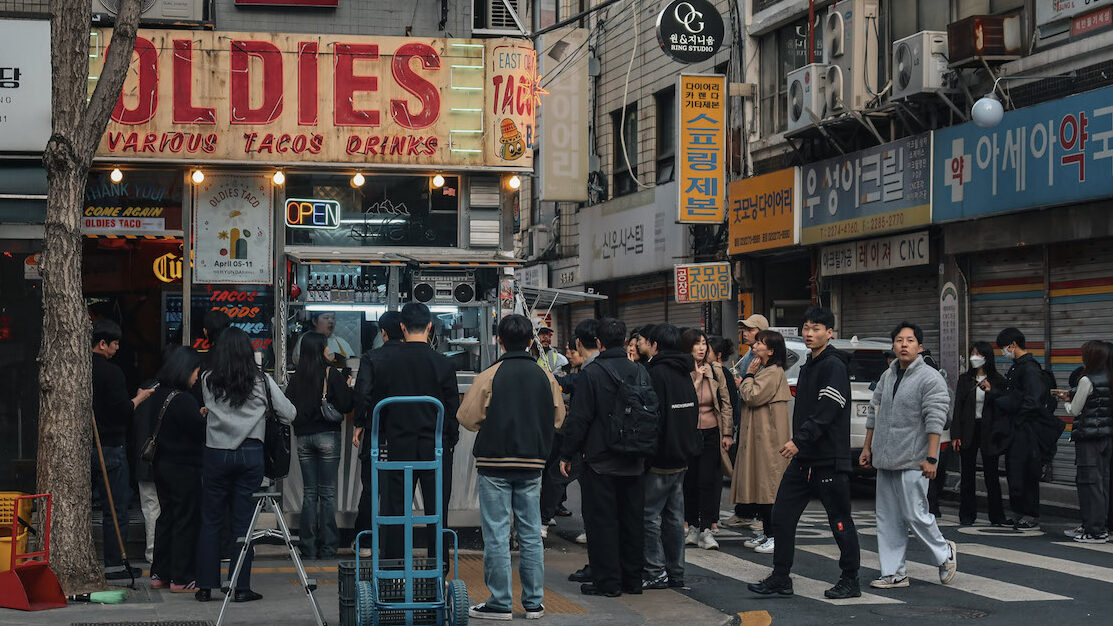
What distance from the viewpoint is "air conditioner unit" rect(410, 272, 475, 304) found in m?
14.0

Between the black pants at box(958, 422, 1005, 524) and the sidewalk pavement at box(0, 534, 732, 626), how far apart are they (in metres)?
5.31

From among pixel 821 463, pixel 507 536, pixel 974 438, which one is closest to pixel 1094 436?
pixel 974 438

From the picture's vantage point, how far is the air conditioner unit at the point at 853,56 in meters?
20.6

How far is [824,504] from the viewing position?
9562 millimetres

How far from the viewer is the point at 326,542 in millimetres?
11398

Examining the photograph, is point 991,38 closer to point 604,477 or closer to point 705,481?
point 705,481

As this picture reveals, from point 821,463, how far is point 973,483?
5303 millimetres

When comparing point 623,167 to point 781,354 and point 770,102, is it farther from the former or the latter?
point 781,354

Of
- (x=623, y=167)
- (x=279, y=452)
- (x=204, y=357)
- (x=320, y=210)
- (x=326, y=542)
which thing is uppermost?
(x=623, y=167)

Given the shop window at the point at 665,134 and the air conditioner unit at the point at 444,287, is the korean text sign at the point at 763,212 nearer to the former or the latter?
the shop window at the point at 665,134

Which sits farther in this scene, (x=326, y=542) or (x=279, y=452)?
(x=326, y=542)

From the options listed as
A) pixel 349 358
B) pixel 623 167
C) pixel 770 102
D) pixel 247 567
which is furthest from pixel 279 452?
pixel 623 167

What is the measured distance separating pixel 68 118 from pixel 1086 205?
11773 millimetres

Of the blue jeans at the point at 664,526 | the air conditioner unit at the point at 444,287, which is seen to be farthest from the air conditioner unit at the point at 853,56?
the blue jeans at the point at 664,526
